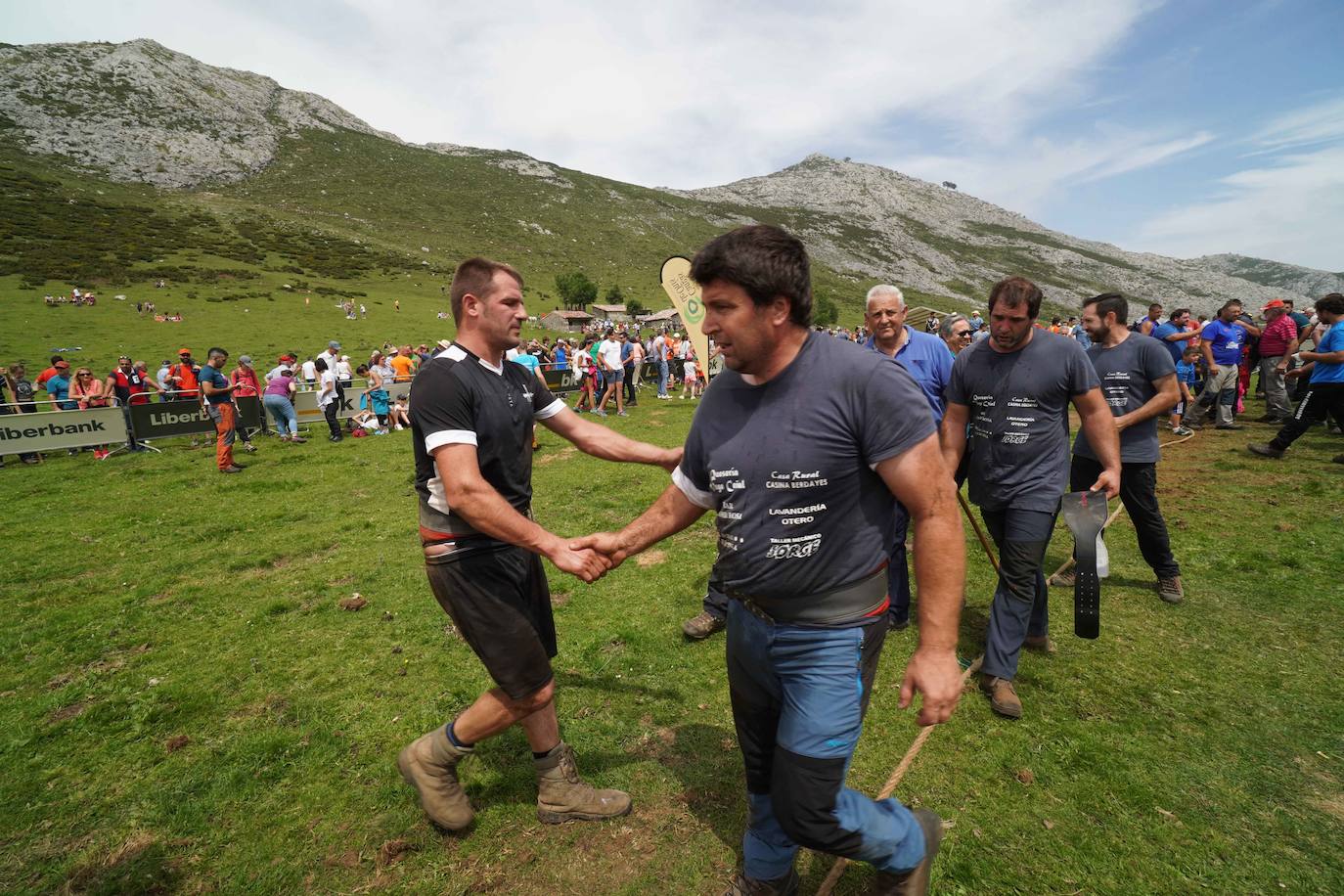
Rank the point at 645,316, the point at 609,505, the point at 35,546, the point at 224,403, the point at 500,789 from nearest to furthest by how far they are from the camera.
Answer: the point at 500,789 < the point at 35,546 < the point at 609,505 < the point at 224,403 < the point at 645,316

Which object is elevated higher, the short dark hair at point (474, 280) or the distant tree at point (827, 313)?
the distant tree at point (827, 313)

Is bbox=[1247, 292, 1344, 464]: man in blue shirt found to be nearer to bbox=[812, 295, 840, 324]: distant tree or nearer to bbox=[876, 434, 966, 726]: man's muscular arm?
bbox=[876, 434, 966, 726]: man's muscular arm

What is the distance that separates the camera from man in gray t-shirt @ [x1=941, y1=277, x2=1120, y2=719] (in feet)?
12.8

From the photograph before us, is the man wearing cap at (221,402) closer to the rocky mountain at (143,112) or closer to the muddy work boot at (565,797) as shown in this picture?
the muddy work boot at (565,797)

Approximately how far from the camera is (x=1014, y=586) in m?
3.93

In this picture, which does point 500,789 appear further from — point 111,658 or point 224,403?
point 224,403

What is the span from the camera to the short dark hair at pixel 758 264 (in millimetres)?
2012

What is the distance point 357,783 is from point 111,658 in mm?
3275

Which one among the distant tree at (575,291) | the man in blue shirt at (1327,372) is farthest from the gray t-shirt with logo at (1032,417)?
the distant tree at (575,291)

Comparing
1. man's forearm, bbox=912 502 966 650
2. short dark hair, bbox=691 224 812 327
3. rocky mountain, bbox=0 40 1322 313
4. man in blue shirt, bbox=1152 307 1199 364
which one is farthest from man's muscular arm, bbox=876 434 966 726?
rocky mountain, bbox=0 40 1322 313

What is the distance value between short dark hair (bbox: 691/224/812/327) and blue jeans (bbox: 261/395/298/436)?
1695cm

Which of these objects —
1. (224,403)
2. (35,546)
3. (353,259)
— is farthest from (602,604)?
(353,259)

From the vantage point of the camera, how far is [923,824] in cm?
243

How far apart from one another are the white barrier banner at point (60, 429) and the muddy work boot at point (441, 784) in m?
16.2
